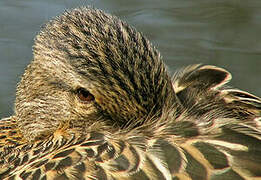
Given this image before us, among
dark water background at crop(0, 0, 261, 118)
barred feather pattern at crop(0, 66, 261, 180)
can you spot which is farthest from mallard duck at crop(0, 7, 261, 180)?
dark water background at crop(0, 0, 261, 118)

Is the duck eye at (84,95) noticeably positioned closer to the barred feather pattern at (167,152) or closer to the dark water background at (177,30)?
the barred feather pattern at (167,152)

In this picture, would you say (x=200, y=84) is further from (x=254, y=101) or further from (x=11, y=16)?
(x=11, y=16)

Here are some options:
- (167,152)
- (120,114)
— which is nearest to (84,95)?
(120,114)

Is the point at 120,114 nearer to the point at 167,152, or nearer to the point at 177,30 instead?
the point at 167,152

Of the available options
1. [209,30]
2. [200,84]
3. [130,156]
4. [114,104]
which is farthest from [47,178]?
[209,30]

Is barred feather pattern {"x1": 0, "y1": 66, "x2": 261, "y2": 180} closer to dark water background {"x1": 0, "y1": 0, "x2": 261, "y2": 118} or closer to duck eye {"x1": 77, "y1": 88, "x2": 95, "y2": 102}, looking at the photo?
duck eye {"x1": 77, "y1": 88, "x2": 95, "y2": 102}

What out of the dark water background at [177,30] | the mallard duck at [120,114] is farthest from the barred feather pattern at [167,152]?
the dark water background at [177,30]
